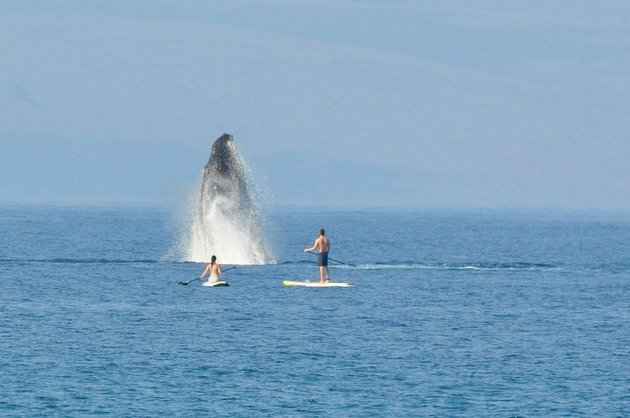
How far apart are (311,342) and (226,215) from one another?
3497 centimetres

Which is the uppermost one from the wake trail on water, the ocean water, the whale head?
the whale head

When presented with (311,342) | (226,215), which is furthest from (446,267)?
(311,342)

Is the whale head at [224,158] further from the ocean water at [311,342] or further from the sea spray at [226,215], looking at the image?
the ocean water at [311,342]

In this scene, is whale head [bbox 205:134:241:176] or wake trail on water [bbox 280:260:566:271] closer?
whale head [bbox 205:134:241:176]

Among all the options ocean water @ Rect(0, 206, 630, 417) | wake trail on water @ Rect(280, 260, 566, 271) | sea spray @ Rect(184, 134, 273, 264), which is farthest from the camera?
wake trail on water @ Rect(280, 260, 566, 271)

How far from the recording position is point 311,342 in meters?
56.8

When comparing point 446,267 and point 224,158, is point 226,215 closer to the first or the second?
point 224,158

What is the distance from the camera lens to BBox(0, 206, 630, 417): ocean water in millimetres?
45562

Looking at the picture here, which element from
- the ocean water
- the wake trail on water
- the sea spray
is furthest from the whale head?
the wake trail on water

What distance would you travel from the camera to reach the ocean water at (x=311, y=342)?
149ft

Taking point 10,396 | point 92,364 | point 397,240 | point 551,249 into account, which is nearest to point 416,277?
point 92,364

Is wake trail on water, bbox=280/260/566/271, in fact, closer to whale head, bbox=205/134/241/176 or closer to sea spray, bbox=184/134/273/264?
sea spray, bbox=184/134/273/264

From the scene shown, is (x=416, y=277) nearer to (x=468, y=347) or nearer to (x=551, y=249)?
(x=468, y=347)

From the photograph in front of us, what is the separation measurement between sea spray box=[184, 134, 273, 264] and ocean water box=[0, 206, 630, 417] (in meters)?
1.93
